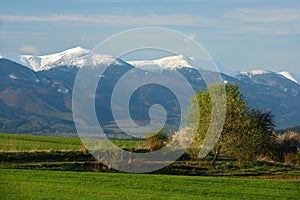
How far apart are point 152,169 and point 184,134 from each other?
9823mm

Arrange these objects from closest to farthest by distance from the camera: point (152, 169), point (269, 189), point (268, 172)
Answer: point (269, 189) < point (152, 169) < point (268, 172)

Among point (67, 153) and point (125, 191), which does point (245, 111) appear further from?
point (125, 191)

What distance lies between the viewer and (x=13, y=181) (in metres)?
30.6

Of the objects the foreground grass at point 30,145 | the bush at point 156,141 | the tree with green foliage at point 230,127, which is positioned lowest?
the foreground grass at point 30,145

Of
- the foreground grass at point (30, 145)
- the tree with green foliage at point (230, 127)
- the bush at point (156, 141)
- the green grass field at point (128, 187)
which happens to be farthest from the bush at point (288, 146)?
the green grass field at point (128, 187)

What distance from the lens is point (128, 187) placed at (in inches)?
1227

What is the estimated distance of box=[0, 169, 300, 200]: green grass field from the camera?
2720 centimetres

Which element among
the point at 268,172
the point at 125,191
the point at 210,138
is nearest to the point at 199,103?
the point at 210,138

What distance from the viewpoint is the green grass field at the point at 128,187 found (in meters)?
27.2

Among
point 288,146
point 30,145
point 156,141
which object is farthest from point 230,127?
point 30,145

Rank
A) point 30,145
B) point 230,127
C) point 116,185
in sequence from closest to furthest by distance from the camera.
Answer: point 116,185, point 230,127, point 30,145

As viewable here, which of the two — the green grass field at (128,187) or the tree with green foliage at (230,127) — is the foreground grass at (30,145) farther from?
the green grass field at (128,187)

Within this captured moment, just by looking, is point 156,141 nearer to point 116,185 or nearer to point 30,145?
point 30,145

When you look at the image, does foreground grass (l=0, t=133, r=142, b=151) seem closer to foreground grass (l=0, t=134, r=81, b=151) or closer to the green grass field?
foreground grass (l=0, t=134, r=81, b=151)
